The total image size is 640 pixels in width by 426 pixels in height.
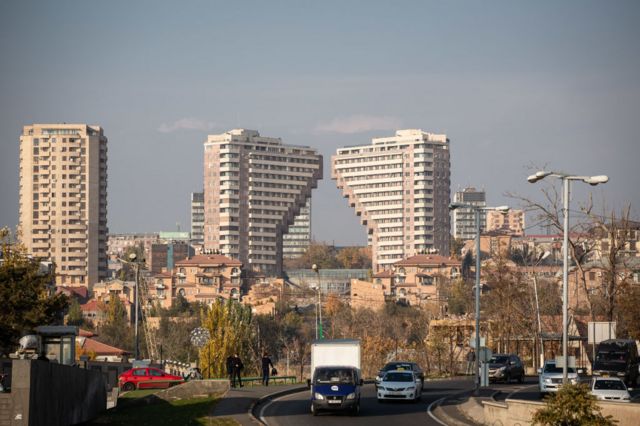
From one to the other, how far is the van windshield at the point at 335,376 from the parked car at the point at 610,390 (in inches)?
373

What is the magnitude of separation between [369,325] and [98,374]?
100467 millimetres

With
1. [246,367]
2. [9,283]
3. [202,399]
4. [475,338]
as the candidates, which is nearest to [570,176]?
[475,338]

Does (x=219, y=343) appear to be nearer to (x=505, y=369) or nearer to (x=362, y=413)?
(x=505, y=369)

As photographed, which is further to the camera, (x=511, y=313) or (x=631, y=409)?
(x=511, y=313)

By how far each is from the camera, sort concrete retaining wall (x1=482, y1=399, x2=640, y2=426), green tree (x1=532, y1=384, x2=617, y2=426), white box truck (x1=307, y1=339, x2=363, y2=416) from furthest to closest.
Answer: white box truck (x1=307, y1=339, x2=363, y2=416)
concrete retaining wall (x1=482, y1=399, x2=640, y2=426)
green tree (x1=532, y1=384, x2=617, y2=426)

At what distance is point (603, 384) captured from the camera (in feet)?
150

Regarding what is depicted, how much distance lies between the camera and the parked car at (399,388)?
46.9 metres

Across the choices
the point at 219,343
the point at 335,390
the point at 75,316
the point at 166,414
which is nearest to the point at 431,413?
the point at 335,390

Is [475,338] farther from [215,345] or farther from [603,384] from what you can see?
[215,345]

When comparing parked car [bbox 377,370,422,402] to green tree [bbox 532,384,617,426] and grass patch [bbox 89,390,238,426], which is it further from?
green tree [bbox 532,384,617,426]

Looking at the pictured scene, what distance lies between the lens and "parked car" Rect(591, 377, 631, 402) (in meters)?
44.4

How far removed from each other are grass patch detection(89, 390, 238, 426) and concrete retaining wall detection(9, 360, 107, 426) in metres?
1.04

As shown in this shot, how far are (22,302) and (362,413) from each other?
29451mm

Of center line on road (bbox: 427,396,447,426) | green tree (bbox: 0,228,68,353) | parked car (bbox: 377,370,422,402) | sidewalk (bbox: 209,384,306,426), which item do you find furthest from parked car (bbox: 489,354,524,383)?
green tree (bbox: 0,228,68,353)
